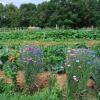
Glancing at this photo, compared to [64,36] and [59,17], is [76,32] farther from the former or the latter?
[59,17]

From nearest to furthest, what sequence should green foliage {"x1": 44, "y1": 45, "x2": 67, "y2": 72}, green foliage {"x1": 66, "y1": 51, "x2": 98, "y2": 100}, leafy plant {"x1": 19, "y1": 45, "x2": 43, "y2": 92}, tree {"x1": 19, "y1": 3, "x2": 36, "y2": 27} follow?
1. green foliage {"x1": 66, "y1": 51, "x2": 98, "y2": 100}
2. leafy plant {"x1": 19, "y1": 45, "x2": 43, "y2": 92}
3. green foliage {"x1": 44, "y1": 45, "x2": 67, "y2": 72}
4. tree {"x1": 19, "y1": 3, "x2": 36, "y2": 27}

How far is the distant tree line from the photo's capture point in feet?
242

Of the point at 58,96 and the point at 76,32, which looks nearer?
the point at 58,96

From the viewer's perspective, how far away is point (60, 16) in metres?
74.4

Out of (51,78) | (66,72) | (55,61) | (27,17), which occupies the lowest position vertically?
(27,17)

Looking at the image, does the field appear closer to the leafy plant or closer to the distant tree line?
the leafy plant

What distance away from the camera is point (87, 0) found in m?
84.3

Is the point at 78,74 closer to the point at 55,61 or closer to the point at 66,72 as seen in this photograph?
the point at 66,72

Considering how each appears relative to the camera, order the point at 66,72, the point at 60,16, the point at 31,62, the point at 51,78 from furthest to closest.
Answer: the point at 60,16 → the point at 31,62 → the point at 51,78 → the point at 66,72

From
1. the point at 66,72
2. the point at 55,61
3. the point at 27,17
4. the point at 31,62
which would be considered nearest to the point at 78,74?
the point at 66,72

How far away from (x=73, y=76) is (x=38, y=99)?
70cm

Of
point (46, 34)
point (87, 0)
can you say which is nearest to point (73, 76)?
point (46, 34)

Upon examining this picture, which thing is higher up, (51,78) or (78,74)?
(78,74)

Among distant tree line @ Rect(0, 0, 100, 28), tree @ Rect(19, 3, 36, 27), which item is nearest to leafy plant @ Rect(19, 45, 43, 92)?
distant tree line @ Rect(0, 0, 100, 28)
